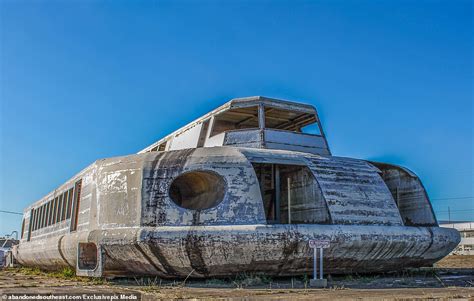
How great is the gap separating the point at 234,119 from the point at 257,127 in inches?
47.8

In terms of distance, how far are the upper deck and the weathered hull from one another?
122 inches

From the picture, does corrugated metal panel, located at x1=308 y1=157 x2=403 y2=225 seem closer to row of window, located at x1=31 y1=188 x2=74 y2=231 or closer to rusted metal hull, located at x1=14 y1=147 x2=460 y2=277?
rusted metal hull, located at x1=14 y1=147 x2=460 y2=277

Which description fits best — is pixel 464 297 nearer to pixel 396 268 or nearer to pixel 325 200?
pixel 325 200

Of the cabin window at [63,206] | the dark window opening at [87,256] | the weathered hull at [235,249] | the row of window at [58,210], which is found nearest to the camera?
the weathered hull at [235,249]

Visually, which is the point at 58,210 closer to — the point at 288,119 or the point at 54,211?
the point at 54,211

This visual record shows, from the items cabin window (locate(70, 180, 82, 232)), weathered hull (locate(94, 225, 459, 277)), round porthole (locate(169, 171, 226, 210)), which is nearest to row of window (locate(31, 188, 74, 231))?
cabin window (locate(70, 180, 82, 232))

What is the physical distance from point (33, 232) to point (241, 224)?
12991 mm

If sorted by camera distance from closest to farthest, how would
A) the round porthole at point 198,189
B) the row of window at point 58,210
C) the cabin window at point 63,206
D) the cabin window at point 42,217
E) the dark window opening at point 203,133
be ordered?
the round porthole at point 198,189, the row of window at point 58,210, the dark window opening at point 203,133, the cabin window at point 63,206, the cabin window at point 42,217

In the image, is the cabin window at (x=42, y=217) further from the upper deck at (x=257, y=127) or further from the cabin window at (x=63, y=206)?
the upper deck at (x=257, y=127)

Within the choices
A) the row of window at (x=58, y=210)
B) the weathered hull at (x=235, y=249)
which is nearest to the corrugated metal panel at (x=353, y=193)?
the weathered hull at (x=235, y=249)

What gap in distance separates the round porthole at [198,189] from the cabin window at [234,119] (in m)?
2.05

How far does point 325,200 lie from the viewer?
1052 centimetres

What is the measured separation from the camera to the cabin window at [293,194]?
35.7ft

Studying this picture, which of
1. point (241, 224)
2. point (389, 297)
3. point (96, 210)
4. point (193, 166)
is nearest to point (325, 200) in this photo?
point (241, 224)
